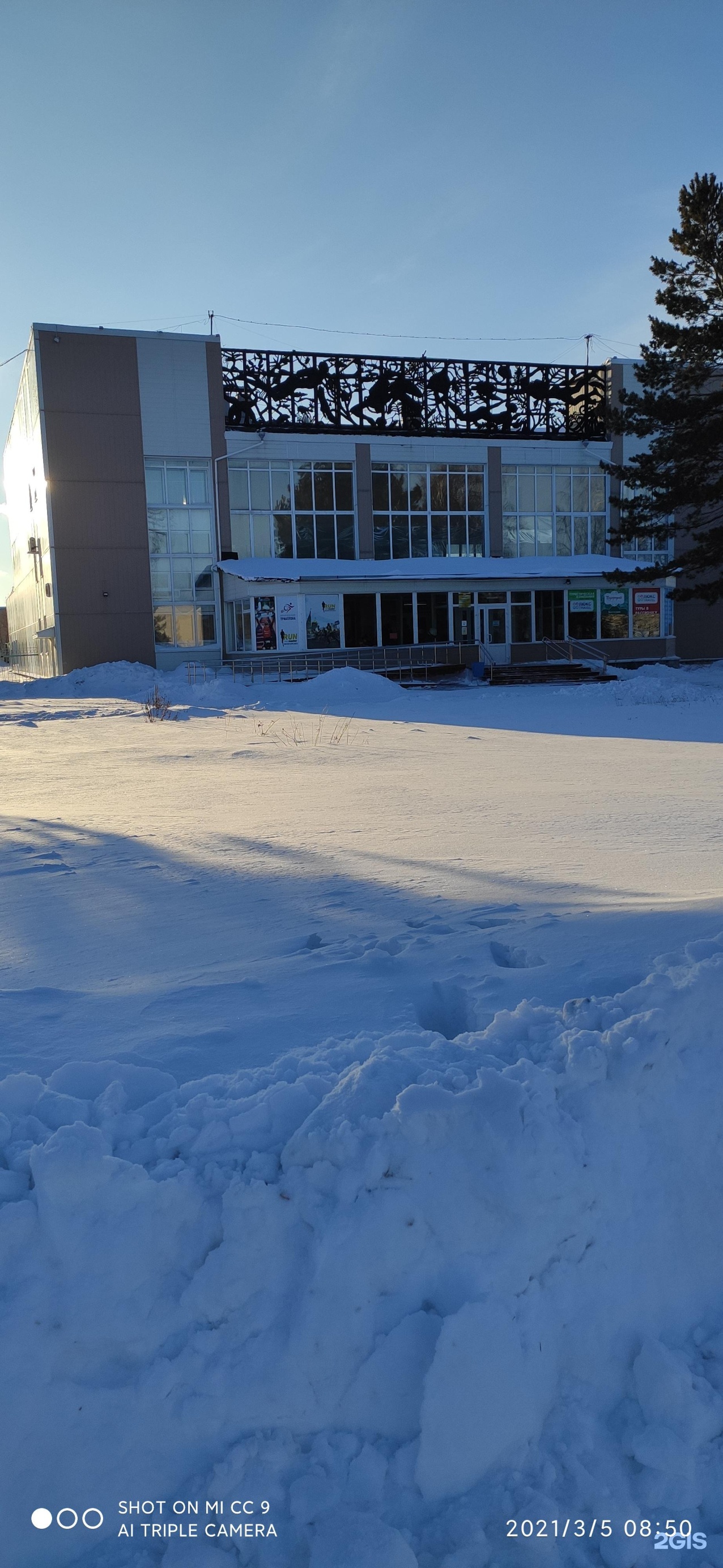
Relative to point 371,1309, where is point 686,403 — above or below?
above

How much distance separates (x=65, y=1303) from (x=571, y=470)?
1527 inches

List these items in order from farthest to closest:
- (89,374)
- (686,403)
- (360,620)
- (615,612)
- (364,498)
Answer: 1. (615,612)
2. (364,498)
3. (360,620)
4. (89,374)
5. (686,403)

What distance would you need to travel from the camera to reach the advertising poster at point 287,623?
32.3 metres

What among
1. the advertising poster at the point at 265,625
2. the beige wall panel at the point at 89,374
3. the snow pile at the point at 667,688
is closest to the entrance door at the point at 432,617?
the advertising poster at the point at 265,625

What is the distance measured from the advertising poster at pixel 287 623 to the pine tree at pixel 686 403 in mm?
11155

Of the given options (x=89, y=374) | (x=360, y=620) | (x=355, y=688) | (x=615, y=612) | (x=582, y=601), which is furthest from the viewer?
(x=615, y=612)

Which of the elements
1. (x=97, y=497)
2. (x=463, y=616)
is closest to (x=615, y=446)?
(x=463, y=616)

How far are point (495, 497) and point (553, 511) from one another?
2703mm

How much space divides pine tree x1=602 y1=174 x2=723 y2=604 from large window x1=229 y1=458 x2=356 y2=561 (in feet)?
33.7

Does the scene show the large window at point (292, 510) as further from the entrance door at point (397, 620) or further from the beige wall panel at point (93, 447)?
the beige wall panel at point (93, 447)

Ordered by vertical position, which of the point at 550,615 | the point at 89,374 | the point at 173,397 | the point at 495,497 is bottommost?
the point at 550,615

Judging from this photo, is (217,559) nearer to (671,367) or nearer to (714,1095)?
(671,367)

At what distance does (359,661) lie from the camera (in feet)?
106

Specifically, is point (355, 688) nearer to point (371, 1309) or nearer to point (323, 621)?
point (323, 621)
